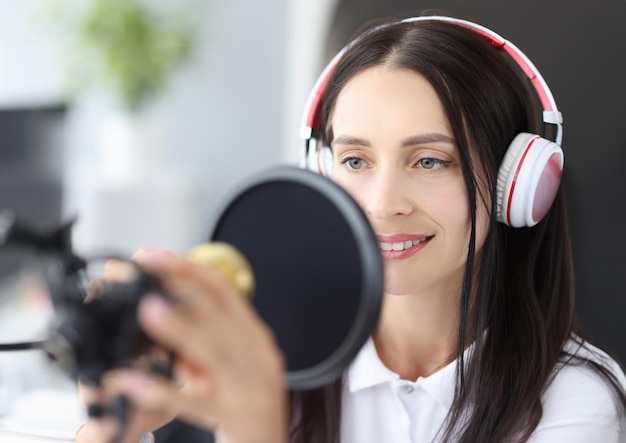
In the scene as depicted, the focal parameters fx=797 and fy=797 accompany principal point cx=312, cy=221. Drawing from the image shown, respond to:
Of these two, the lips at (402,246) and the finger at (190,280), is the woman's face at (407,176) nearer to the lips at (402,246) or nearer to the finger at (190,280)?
the lips at (402,246)

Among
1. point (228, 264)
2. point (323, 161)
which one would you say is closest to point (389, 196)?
point (323, 161)

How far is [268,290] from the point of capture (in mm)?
628

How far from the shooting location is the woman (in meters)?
0.95

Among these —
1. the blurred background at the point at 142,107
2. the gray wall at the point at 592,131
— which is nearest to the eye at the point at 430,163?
the gray wall at the point at 592,131

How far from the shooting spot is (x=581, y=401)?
0.96 meters

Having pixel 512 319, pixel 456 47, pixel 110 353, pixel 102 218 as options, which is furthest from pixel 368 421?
pixel 102 218

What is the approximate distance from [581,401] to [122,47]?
7.71ft

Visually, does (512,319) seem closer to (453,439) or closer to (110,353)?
(453,439)

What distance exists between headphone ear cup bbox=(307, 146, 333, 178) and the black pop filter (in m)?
0.41

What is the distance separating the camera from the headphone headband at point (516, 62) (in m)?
0.96

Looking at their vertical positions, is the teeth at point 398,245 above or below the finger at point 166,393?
below

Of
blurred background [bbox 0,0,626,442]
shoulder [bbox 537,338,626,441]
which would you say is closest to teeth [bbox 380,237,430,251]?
shoulder [bbox 537,338,626,441]

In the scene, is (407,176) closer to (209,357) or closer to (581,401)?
(581,401)

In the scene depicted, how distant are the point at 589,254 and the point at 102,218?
206 cm
